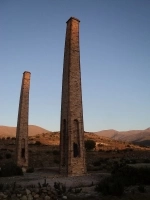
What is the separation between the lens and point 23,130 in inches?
930

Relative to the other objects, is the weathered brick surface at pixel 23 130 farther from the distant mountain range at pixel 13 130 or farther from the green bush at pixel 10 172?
the distant mountain range at pixel 13 130

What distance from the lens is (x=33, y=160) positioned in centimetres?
3083

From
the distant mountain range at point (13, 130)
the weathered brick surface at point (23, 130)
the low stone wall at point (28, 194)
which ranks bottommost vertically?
the low stone wall at point (28, 194)

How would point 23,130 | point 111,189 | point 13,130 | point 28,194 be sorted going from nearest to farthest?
point 28,194
point 111,189
point 23,130
point 13,130

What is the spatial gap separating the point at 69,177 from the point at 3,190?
5764 millimetres

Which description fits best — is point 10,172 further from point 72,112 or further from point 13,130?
point 13,130

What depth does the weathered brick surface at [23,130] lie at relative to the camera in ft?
75.8

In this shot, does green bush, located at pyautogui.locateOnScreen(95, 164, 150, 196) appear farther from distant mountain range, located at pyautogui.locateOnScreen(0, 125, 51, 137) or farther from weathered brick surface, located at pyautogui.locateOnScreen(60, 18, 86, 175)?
distant mountain range, located at pyautogui.locateOnScreen(0, 125, 51, 137)

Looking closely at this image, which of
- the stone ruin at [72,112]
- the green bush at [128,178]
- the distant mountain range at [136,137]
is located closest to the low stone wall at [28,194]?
the green bush at [128,178]

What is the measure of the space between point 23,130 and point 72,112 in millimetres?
8479

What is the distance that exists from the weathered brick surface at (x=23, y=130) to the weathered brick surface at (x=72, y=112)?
6848 millimetres

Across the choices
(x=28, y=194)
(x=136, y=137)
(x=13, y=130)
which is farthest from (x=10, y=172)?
(x=136, y=137)

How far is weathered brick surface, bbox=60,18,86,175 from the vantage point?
16453 millimetres

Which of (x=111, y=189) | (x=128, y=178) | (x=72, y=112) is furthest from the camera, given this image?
(x=72, y=112)
